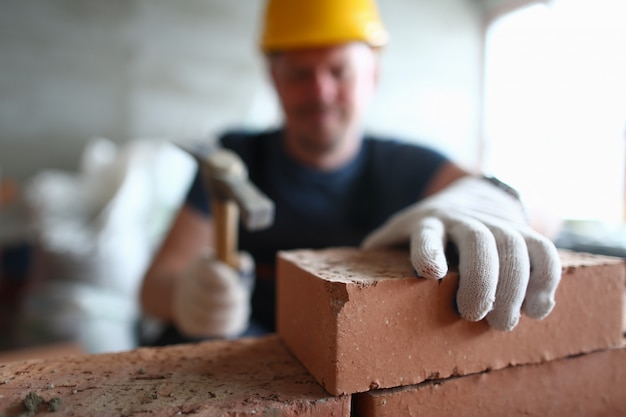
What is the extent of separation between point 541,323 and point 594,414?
0.19m

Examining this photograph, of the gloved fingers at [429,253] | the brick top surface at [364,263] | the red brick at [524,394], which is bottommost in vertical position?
the red brick at [524,394]

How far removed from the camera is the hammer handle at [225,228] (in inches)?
43.2

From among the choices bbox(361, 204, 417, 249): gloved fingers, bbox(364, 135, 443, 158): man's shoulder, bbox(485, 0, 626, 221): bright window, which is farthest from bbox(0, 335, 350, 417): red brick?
bbox(485, 0, 626, 221): bright window

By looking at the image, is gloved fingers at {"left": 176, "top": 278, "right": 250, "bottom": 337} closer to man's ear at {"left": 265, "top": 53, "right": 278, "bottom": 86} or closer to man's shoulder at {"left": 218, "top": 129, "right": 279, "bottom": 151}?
man's shoulder at {"left": 218, "top": 129, "right": 279, "bottom": 151}

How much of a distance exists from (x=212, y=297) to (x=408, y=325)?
716 mm

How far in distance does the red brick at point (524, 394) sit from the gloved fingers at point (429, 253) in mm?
157

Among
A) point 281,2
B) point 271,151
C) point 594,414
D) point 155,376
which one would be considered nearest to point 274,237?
point 271,151

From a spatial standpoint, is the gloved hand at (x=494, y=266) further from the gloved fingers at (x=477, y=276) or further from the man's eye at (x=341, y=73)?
the man's eye at (x=341, y=73)

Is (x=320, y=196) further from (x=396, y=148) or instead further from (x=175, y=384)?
(x=175, y=384)

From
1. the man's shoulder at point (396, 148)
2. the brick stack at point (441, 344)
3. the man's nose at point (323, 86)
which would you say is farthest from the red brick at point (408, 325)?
the man's shoulder at point (396, 148)

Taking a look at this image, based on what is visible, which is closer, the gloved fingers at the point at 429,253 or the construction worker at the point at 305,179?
the gloved fingers at the point at 429,253

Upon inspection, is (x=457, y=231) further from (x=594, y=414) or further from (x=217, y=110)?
(x=217, y=110)

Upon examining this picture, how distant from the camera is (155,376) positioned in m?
0.61

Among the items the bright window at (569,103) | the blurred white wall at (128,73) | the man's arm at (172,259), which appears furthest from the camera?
the blurred white wall at (128,73)
